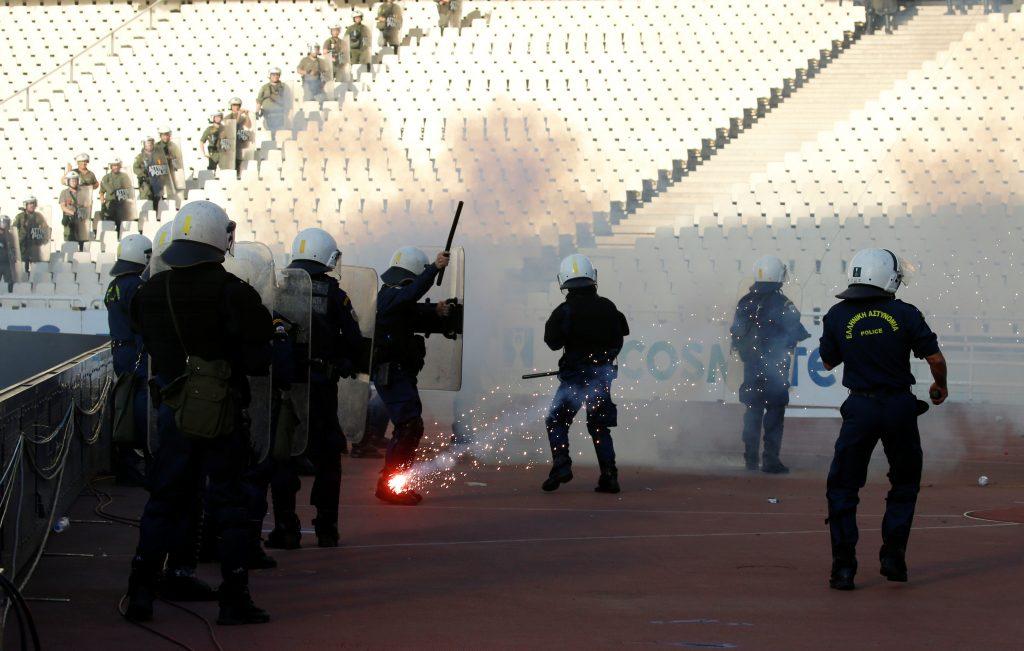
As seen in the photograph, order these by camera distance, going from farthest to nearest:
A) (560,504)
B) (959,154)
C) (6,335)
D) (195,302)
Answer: (959,154) → (6,335) → (560,504) → (195,302)

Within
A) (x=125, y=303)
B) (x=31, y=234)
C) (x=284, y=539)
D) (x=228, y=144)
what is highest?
(x=228, y=144)

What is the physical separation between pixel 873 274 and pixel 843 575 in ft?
4.81

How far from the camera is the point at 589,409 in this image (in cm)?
1072

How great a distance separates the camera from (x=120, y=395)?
6.61m

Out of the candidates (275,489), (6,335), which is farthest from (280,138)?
(275,489)

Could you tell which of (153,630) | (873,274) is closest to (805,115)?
(873,274)

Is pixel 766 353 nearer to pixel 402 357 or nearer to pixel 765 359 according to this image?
pixel 765 359

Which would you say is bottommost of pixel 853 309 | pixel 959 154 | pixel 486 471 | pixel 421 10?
pixel 486 471

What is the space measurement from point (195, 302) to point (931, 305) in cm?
1613

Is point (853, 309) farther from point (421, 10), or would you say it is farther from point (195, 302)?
point (421, 10)

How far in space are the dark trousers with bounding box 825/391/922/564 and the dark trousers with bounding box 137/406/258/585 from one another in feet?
9.33

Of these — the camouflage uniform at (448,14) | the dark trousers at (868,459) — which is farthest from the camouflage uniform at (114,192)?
the dark trousers at (868,459)

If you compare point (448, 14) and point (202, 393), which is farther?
point (448, 14)

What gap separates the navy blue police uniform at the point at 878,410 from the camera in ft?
22.4
